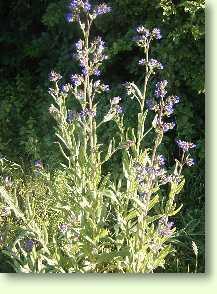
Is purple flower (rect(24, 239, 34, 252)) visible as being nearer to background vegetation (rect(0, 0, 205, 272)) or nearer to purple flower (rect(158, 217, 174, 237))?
background vegetation (rect(0, 0, 205, 272))

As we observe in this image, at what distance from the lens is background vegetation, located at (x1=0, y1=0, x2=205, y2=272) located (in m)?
2.97

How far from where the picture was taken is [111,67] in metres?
3.40

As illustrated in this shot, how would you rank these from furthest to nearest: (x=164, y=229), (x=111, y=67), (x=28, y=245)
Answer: (x=111, y=67) < (x=28, y=245) < (x=164, y=229)

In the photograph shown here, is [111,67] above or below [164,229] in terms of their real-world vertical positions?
above

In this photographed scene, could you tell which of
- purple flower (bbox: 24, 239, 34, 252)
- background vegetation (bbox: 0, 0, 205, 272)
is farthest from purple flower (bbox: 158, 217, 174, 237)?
purple flower (bbox: 24, 239, 34, 252)

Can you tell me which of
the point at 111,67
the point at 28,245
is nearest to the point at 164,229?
the point at 28,245

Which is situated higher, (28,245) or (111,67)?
(111,67)

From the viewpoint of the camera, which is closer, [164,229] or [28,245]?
[164,229]

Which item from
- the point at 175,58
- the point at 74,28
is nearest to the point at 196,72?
the point at 175,58

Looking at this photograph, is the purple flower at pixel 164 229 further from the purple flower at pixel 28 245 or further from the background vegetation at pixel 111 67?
the purple flower at pixel 28 245

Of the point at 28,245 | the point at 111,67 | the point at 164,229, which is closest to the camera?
the point at 164,229

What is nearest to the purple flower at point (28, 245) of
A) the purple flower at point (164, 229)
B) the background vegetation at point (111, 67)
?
the background vegetation at point (111, 67)

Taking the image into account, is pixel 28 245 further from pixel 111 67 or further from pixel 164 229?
pixel 111 67
